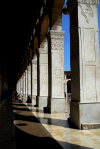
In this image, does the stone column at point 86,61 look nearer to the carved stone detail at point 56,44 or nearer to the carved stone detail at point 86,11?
the carved stone detail at point 86,11

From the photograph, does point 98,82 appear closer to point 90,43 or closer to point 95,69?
point 95,69

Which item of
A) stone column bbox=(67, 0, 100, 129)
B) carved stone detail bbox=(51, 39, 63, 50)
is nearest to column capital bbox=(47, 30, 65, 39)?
carved stone detail bbox=(51, 39, 63, 50)

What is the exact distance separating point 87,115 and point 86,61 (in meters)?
1.95

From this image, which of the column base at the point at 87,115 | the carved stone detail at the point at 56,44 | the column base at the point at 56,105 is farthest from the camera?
the carved stone detail at the point at 56,44

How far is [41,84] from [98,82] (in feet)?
26.5

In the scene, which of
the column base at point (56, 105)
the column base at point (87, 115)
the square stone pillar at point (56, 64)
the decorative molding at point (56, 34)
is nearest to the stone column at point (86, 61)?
the column base at point (87, 115)

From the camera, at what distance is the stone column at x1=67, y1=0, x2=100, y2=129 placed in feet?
20.0

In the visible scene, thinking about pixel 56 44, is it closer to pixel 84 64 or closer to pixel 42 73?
pixel 42 73

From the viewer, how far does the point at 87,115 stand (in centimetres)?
588

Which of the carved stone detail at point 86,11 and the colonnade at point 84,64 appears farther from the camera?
the carved stone detail at point 86,11

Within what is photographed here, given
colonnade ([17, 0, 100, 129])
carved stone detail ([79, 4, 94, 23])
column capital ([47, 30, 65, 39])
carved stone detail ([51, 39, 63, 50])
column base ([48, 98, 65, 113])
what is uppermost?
column capital ([47, 30, 65, 39])

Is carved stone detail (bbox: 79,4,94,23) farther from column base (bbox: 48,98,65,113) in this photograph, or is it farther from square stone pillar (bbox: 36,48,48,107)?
square stone pillar (bbox: 36,48,48,107)

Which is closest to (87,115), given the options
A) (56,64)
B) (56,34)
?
(56,64)

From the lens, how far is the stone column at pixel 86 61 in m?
6.09
